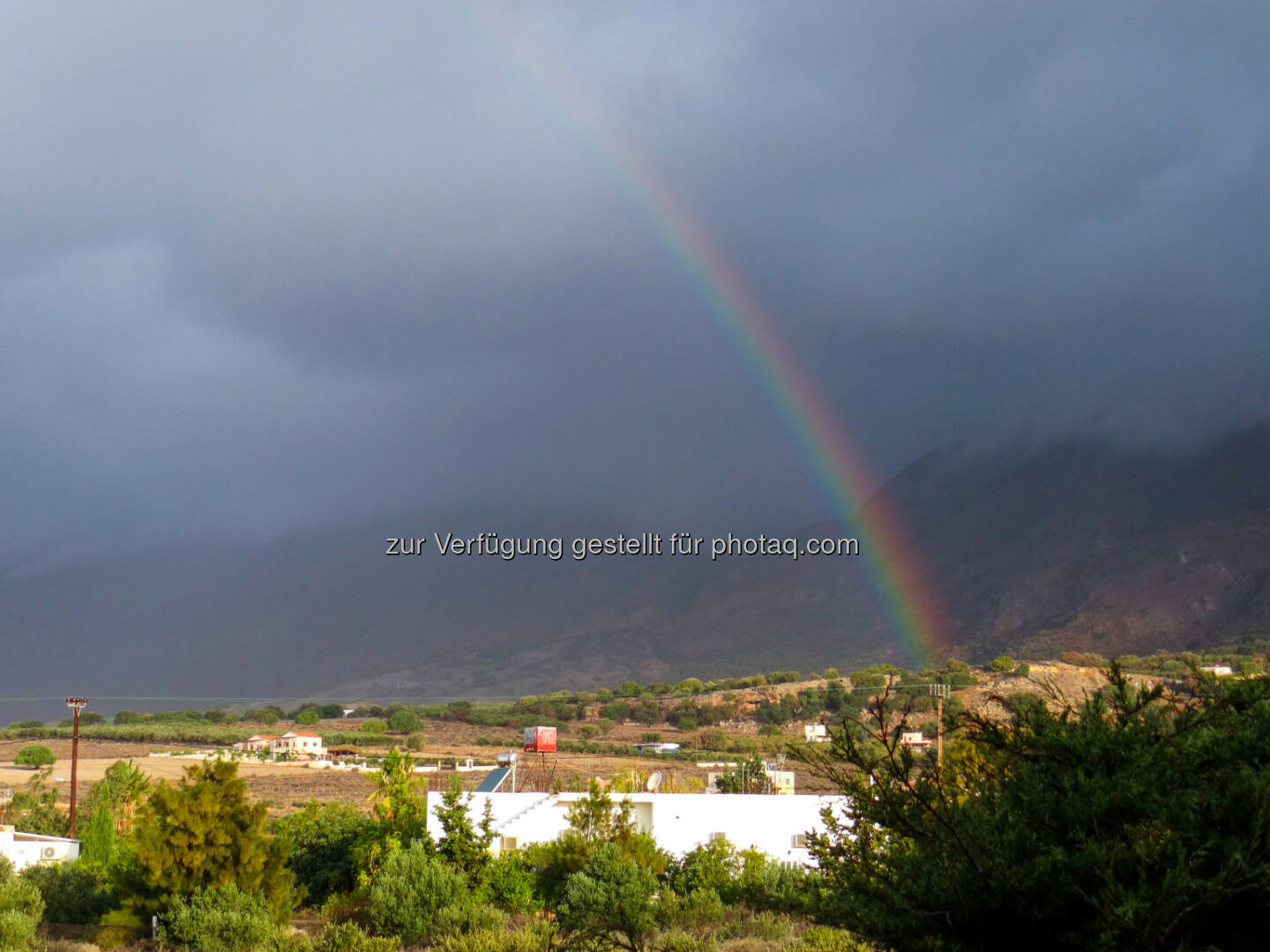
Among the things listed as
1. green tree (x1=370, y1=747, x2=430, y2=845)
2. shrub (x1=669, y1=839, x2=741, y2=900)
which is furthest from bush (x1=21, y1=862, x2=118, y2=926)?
shrub (x1=669, y1=839, x2=741, y2=900)

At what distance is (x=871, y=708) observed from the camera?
332 inches

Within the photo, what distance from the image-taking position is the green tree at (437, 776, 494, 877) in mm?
34188

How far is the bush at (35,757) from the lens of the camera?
295 feet

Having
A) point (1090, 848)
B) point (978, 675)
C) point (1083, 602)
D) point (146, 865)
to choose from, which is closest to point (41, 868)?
point (146, 865)

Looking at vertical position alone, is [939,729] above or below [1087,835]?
above

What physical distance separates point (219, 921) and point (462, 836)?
1000cm

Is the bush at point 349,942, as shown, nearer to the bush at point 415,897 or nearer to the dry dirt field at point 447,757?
the bush at point 415,897

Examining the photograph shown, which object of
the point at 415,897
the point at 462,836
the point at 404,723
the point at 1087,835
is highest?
the point at 404,723

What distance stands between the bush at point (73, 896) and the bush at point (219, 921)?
593 cm

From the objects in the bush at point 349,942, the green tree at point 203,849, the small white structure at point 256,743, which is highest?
the small white structure at point 256,743

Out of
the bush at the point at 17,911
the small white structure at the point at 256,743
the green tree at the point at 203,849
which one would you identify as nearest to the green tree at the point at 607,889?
the green tree at the point at 203,849

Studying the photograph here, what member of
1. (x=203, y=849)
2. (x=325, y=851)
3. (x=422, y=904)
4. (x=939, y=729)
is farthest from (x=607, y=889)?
(x=939, y=729)

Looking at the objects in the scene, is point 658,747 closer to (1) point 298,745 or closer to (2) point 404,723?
(1) point 298,745

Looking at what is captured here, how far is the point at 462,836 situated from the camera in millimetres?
34719
